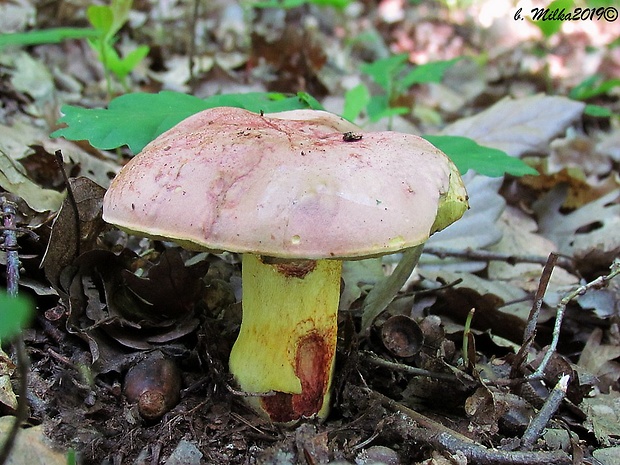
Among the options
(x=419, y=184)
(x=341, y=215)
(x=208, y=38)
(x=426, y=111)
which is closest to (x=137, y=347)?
(x=341, y=215)

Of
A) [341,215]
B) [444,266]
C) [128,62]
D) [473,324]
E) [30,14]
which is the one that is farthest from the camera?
[30,14]

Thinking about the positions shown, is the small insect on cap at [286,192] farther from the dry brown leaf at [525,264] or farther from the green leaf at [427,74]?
the green leaf at [427,74]

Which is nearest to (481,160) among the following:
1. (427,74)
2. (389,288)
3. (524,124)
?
(389,288)

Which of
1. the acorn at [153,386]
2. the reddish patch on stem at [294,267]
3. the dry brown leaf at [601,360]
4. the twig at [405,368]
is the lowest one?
the dry brown leaf at [601,360]

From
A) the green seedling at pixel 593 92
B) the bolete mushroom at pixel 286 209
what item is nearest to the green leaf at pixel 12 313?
the bolete mushroom at pixel 286 209

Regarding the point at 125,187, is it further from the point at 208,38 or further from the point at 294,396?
the point at 208,38

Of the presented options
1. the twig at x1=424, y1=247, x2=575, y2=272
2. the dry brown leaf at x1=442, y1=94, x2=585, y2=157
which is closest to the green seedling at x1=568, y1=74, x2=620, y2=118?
the dry brown leaf at x1=442, y1=94, x2=585, y2=157
